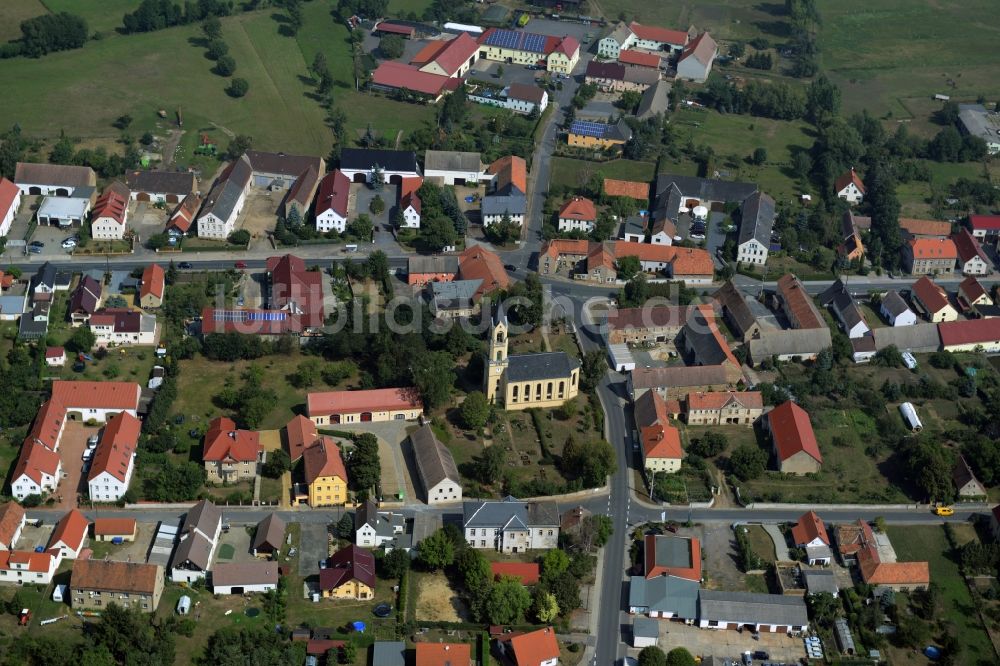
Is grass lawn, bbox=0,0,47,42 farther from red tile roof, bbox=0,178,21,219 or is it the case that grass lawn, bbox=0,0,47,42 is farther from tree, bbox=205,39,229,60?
red tile roof, bbox=0,178,21,219

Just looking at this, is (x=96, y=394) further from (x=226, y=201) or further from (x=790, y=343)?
(x=790, y=343)

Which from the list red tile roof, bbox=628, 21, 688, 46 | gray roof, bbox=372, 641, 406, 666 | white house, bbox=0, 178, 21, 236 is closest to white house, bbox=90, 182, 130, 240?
white house, bbox=0, 178, 21, 236

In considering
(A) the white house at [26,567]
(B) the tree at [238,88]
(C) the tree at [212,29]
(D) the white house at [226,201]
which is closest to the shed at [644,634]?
(A) the white house at [26,567]

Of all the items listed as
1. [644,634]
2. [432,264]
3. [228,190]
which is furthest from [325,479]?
[228,190]

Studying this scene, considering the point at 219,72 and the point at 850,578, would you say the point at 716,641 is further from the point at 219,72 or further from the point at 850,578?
the point at 219,72

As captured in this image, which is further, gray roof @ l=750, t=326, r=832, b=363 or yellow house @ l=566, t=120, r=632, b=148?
yellow house @ l=566, t=120, r=632, b=148

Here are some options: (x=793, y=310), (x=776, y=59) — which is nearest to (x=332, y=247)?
(x=793, y=310)
